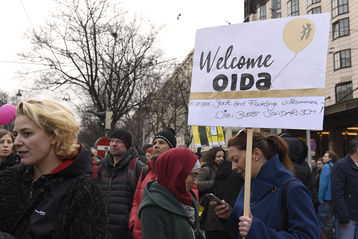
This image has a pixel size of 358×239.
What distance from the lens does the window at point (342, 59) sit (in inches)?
1185

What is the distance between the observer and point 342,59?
30609mm

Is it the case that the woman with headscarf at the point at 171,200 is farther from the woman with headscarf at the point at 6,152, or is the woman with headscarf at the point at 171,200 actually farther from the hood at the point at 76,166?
the woman with headscarf at the point at 6,152

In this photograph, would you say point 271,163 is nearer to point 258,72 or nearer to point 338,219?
point 258,72

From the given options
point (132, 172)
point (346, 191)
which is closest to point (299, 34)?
point (132, 172)

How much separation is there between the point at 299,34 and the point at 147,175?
2.46 metres

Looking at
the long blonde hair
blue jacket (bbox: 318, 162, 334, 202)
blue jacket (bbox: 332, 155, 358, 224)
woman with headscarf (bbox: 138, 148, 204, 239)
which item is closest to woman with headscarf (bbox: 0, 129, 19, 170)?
woman with headscarf (bbox: 138, 148, 204, 239)

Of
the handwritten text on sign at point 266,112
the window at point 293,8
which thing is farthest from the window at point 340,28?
the handwritten text on sign at point 266,112

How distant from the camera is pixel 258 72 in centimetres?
302

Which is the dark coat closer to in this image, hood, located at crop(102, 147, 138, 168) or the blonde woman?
the blonde woman

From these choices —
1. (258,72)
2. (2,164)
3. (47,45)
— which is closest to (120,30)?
(47,45)

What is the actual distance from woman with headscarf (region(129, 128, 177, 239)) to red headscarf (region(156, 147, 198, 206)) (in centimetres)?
113

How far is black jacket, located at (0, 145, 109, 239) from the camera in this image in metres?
1.93

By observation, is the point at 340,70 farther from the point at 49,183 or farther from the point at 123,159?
the point at 49,183

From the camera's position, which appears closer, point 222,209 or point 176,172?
point 222,209
